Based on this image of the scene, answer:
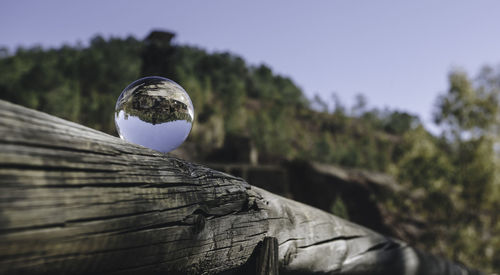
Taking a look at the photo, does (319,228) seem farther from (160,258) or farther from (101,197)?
(101,197)

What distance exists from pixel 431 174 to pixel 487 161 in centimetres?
166

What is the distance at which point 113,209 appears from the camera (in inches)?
33.2

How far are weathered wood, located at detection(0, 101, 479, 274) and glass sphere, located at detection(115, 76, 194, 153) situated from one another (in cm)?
25

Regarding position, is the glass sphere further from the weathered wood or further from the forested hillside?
the forested hillside

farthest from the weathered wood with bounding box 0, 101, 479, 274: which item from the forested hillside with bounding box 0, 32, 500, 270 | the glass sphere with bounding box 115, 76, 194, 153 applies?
the forested hillside with bounding box 0, 32, 500, 270

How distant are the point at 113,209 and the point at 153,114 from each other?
613 mm

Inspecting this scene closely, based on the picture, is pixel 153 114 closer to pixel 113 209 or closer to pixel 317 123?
pixel 113 209

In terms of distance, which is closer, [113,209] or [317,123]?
[113,209]

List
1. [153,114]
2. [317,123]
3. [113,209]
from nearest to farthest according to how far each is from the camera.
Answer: [113,209] < [153,114] < [317,123]

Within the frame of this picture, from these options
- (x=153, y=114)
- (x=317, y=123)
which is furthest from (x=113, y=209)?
(x=317, y=123)

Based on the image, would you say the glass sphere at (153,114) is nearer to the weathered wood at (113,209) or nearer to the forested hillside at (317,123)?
the weathered wood at (113,209)

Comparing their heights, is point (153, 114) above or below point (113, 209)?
above

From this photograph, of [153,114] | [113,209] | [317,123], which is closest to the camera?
[113,209]

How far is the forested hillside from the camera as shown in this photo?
33.5 ft
